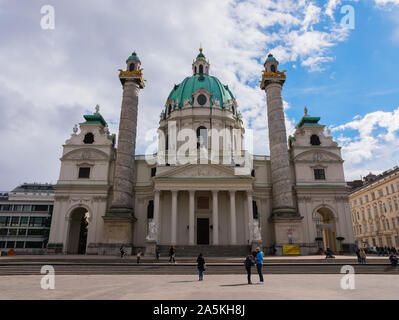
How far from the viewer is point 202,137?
43125 millimetres

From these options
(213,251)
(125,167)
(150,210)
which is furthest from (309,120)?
(125,167)

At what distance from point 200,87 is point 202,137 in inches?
359

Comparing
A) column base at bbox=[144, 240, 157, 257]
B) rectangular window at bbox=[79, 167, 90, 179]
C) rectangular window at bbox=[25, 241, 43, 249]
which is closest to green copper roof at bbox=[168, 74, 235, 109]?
rectangular window at bbox=[79, 167, 90, 179]

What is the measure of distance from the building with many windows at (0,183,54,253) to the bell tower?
2609 centimetres

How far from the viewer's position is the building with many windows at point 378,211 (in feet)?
144

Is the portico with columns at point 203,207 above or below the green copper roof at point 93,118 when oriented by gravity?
below

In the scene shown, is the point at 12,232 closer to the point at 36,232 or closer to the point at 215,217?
the point at 36,232

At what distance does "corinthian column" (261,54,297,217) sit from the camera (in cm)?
3384

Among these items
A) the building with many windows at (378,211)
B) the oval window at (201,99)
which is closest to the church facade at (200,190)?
the oval window at (201,99)

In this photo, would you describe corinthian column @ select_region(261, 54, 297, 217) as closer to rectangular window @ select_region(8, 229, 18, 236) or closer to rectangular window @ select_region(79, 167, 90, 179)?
rectangular window @ select_region(79, 167, 90, 179)

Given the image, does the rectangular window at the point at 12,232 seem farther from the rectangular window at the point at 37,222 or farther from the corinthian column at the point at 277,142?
the corinthian column at the point at 277,142

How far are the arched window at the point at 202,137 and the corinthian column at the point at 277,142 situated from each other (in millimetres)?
10219
